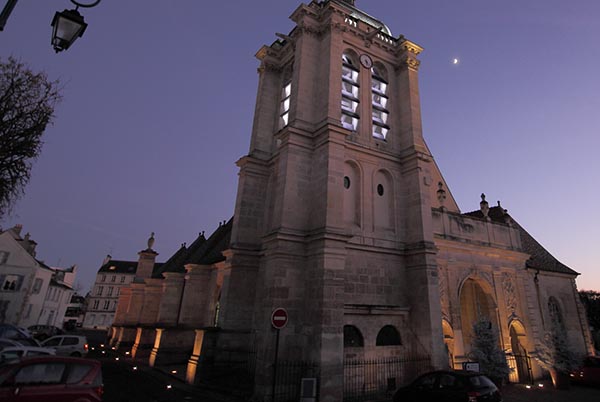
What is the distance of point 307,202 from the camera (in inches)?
508

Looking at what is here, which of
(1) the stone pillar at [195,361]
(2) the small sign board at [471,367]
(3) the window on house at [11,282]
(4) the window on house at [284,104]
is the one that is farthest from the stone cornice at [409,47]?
(3) the window on house at [11,282]

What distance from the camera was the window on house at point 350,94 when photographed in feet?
50.6

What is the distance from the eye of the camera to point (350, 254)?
12969 mm

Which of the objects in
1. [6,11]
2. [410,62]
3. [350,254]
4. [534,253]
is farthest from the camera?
[534,253]

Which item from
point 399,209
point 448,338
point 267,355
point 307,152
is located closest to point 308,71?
point 307,152

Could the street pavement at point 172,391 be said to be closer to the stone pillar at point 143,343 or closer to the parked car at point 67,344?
the parked car at point 67,344

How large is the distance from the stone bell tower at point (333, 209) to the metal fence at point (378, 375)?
A: 0.41 metres

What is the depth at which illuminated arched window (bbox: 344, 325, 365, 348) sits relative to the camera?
11695 mm

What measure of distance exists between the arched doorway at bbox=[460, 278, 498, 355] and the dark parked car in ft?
30.5

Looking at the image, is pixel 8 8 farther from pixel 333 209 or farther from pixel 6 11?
pixel 333 209

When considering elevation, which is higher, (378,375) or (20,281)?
(20,281)

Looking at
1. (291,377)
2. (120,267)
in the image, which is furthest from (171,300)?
(120,267)

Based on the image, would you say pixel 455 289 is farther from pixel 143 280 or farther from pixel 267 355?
pixel 143 280

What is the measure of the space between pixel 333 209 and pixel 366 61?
9.36 m
